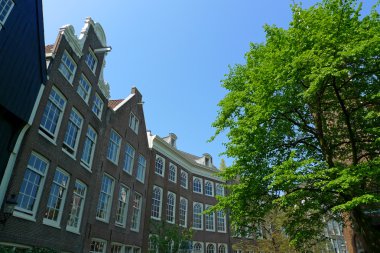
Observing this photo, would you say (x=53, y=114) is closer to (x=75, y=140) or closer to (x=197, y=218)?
(x=75, y=140)

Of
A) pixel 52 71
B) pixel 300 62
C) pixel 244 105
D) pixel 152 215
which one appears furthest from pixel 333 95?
pixel 152 215

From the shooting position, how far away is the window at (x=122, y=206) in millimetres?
21267

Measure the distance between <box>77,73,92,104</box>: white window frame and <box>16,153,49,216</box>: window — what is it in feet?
16.9

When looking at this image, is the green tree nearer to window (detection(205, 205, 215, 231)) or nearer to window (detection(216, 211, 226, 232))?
window (detection(205, 205, 215, 231))

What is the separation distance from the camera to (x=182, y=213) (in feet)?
106

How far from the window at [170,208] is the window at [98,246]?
36.3ft

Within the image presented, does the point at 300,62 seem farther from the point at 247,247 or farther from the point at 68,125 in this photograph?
the point at 247,247

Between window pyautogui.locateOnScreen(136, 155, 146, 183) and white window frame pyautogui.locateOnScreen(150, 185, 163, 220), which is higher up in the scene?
window pyautogui.locateOnScreen(136, 155, 146, 183)

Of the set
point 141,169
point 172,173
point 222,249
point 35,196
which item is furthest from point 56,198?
point 222,249

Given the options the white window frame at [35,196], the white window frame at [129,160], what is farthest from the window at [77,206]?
the white window frame at [129,160]

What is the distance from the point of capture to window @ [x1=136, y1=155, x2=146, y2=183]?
25.2m

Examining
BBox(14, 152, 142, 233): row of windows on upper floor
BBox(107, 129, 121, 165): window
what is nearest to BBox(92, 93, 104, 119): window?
BBox(107, 129, 121, 165): window

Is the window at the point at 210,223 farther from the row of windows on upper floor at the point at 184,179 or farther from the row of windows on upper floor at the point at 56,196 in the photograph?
the row of windows on upper floor at the point at 56,196

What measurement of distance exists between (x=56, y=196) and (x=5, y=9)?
340 inches
